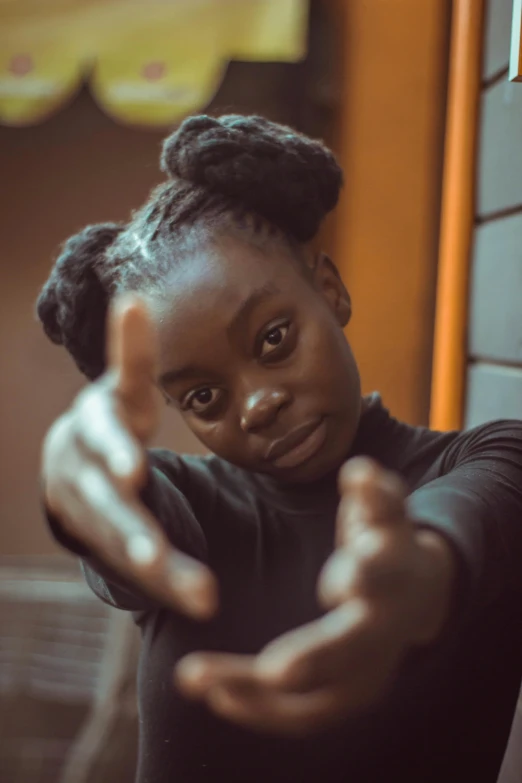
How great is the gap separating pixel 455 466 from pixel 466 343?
0.13 metres

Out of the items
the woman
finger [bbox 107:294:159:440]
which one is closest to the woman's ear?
the woman

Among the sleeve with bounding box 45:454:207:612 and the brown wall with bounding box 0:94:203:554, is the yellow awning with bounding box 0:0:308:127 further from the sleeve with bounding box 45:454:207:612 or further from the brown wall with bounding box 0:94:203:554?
the sleeve with bounding box 45:454:207:612

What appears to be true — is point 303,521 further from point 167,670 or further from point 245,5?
point 245,5

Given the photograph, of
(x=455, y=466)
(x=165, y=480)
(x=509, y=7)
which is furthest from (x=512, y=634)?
(x=509, y=7)

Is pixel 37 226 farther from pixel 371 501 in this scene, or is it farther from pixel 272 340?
pixel 371 501

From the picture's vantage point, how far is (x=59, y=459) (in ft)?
1.02

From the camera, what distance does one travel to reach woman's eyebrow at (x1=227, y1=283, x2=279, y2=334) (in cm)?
32

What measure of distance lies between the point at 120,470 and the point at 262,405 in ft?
0.26

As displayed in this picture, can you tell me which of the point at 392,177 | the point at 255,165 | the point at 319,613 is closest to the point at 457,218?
the point at 392,177

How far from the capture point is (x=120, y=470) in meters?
0.27

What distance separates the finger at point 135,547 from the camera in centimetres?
23

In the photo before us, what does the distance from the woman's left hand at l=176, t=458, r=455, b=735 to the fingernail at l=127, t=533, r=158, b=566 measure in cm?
4

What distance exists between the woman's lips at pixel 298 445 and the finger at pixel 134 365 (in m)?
0.06

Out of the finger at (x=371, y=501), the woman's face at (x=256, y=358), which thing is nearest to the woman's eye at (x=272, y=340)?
the woman's face at (x=256, y=358)
